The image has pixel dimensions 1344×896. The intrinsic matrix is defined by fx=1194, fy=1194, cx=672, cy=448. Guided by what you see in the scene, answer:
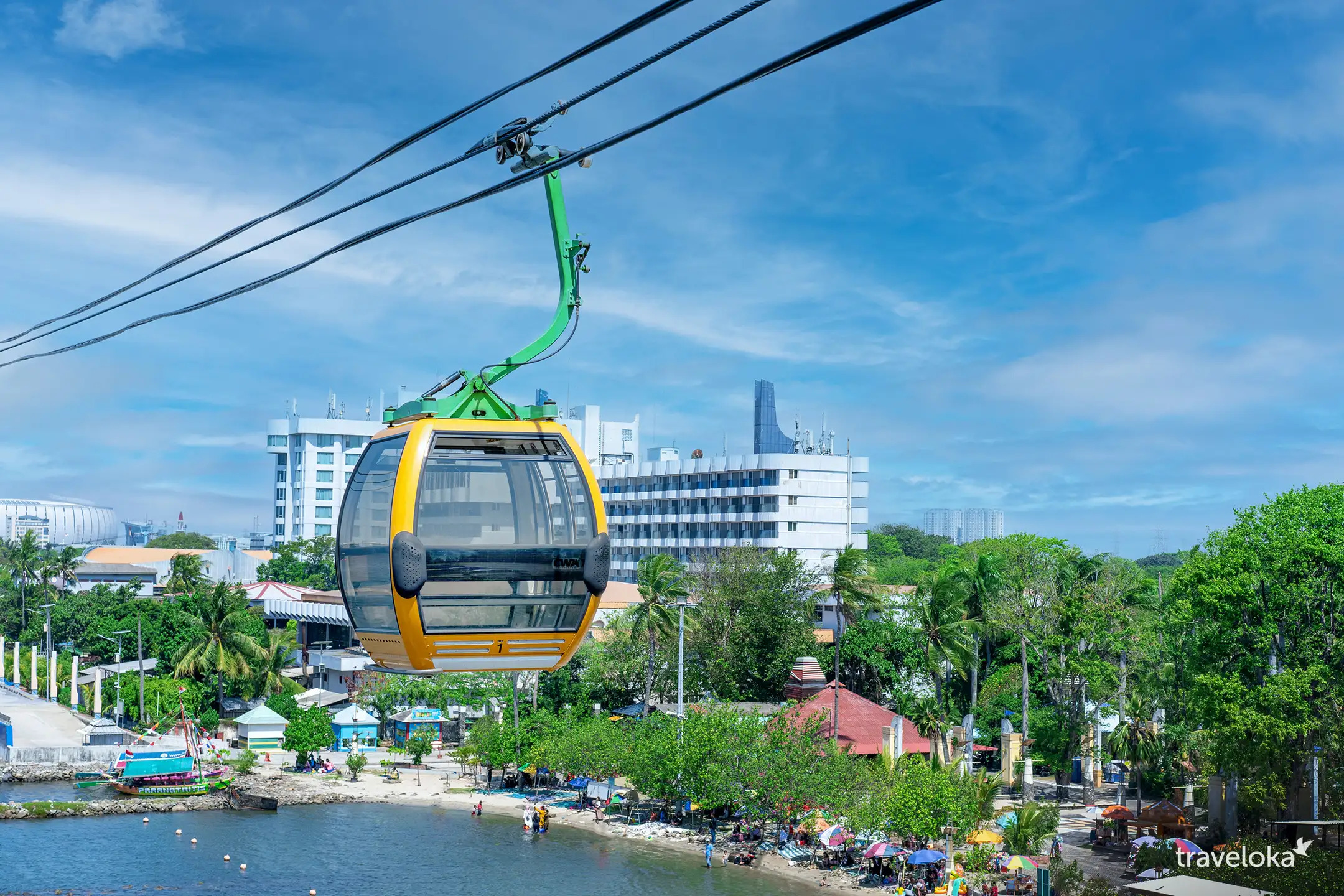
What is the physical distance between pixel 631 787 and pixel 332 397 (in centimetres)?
12335

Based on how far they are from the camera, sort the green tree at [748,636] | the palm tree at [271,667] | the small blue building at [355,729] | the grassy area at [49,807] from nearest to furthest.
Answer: the grassy area at [49,807], the green tree at [748,636], the small blue building at [355,729], the palm tree at [271,667]

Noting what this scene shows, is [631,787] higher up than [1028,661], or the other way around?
[1028,661]

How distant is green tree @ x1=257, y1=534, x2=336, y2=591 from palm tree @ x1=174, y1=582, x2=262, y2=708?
46.5 metres

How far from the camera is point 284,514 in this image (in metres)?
164

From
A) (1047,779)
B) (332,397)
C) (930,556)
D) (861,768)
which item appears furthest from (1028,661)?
(332,397)

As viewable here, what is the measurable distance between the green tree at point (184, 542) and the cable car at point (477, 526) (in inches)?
6134

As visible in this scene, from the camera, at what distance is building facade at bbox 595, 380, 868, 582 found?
9619 centimetres

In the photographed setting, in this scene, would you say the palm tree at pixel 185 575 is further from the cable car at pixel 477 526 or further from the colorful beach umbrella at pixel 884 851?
the cable car at pixel 477 526

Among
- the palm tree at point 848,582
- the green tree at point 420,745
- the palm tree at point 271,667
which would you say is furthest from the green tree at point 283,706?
the palm tree at point 848,582

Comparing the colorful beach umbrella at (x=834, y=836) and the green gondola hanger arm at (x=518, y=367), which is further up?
the green gondola hanger arm at (x=518, y=367)

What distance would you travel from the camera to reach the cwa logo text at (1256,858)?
26562 millimetres

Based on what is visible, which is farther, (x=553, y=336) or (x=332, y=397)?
(x=332, y=397)

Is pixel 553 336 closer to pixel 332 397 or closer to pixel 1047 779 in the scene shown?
pixel 1047 779

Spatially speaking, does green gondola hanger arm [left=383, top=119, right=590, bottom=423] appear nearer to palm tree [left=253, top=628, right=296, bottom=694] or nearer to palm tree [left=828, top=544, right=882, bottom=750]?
palm tree [left=828, top=544, right=882, bottom=750]
